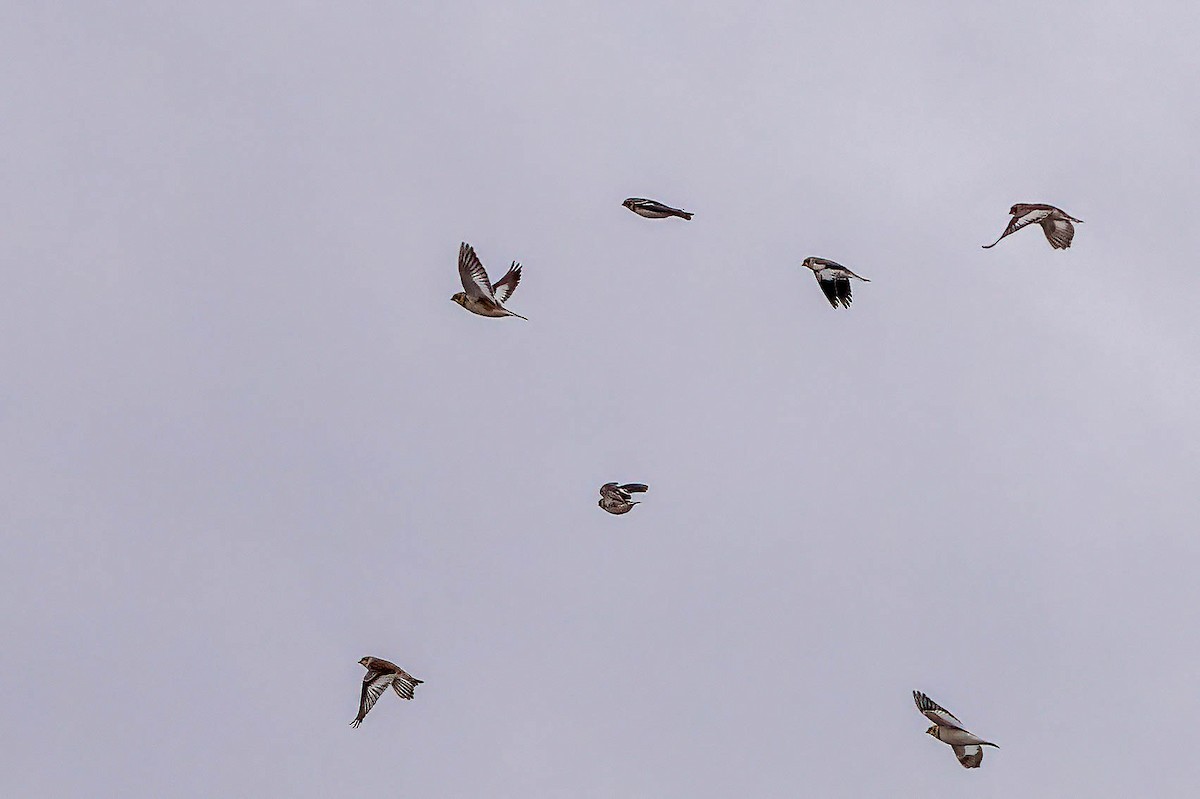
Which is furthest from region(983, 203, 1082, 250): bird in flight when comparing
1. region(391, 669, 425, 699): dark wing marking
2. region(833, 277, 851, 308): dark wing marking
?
region(391, 669, 425, 699): dark wing marking

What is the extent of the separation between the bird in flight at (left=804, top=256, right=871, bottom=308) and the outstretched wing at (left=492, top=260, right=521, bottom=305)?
13016mm

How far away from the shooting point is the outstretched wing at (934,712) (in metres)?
66.2

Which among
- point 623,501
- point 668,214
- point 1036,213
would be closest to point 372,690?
point 623,501

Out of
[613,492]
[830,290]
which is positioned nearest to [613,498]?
[613,492]

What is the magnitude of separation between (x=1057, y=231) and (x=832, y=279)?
9.43 m

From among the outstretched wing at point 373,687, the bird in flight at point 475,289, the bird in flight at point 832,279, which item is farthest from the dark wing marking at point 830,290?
the outstretched wing at point 373,687

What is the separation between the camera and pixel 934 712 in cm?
6656

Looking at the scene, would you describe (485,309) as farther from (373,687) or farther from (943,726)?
(943,726)

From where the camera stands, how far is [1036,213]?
63.7 m

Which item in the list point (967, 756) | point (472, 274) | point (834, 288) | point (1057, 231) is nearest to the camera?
point (472, 274)

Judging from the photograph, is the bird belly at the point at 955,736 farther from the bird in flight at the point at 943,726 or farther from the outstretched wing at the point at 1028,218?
the outstretched wing at the point at 1028,218

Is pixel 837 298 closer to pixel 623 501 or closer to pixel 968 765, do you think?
pixel 623 501

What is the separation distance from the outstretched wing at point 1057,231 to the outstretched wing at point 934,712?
20.0 metres

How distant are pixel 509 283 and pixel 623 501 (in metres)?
11.8
